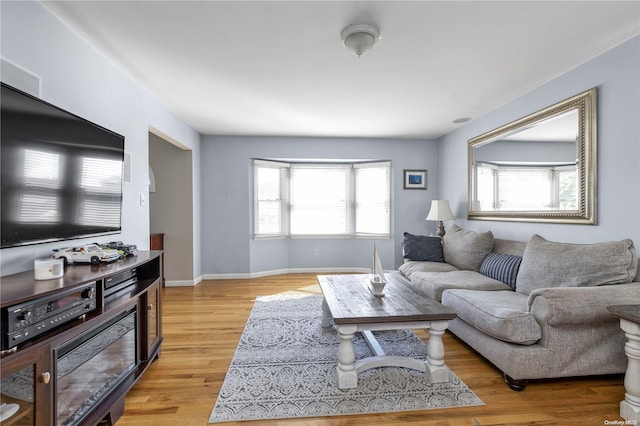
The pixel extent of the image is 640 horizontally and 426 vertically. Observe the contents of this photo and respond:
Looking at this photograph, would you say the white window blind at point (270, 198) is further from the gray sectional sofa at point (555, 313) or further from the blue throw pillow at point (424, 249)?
the gray sectional sofa at point (555, 313)

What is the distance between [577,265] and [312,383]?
2.15 metres

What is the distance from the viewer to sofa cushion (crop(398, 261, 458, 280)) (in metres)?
3.45

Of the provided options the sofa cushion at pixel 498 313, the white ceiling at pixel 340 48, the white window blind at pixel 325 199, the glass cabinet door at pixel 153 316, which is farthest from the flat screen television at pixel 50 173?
the white window blind at pixel 325 199

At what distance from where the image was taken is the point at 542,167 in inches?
115

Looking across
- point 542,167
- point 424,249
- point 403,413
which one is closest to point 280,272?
point 424,249

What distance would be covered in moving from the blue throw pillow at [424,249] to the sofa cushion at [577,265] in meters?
1.25

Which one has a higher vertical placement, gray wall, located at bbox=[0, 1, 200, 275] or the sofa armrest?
gray wall, located at bbox=[0, 1, 200, 275]

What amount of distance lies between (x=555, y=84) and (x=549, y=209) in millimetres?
1198

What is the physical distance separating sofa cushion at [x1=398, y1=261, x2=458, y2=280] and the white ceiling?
6.35 feet

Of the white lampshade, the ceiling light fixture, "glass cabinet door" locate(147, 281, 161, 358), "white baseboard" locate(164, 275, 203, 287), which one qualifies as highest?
the ceiling light fixture

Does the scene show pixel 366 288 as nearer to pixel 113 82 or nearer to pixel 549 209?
pixel 549 209

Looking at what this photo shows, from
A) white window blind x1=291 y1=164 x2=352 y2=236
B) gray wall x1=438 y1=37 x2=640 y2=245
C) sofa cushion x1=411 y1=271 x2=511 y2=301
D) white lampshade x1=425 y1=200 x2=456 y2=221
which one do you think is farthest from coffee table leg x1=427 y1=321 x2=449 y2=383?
white window blind x1=291 y1=164 x2=352 y2=236

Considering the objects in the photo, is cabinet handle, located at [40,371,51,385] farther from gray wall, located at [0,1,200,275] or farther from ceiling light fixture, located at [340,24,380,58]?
ceiling light fixture, located at [340,24,380,58]

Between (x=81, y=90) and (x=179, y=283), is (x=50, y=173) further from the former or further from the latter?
(x=179, y=283)
